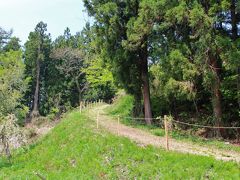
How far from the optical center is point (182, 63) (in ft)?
52.0

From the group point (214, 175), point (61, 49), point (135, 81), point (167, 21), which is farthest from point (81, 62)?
point (214, 175)

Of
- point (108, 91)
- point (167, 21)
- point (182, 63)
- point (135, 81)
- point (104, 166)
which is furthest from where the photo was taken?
point (108, 91)

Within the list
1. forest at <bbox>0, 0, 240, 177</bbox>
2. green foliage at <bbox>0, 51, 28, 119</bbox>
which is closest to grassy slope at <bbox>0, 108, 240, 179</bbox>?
forest at <bbox>0, 0, 240, 177</bbox>

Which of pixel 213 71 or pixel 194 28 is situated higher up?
pixel 194 28

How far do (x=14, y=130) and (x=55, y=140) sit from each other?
2.48 metres

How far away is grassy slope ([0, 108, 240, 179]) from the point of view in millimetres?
10398

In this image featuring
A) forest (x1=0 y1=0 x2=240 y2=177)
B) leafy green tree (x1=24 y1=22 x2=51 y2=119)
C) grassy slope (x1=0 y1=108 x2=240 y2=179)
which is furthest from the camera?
leafy green tree (x1=24 y1=22 x2=51 y2=119)

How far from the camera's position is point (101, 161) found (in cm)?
1320

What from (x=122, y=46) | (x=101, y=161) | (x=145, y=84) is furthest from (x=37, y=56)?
(x=101, y=161)

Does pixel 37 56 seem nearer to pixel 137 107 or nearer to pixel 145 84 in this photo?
pixel 137 107

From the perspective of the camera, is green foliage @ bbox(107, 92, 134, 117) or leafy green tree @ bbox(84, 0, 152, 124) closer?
leafy green tree @ bbox(84, 0, 152, 124)

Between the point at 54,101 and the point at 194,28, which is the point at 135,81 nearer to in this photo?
the point at 194,28

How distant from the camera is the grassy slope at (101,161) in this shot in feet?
34.1

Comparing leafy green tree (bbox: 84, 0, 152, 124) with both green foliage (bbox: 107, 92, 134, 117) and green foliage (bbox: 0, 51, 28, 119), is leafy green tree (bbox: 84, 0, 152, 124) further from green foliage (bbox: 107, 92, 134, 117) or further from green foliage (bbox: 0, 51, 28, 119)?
green foliage (bbox: 0, 51, 28, 119)
